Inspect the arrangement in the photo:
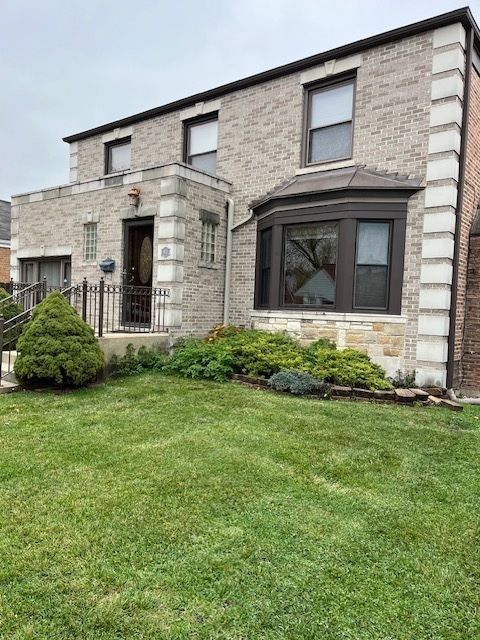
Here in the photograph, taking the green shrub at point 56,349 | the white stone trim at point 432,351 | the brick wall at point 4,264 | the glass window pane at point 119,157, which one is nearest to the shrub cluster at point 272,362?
the white stone trim at point 432,351

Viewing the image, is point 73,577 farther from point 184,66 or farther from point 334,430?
point 184,66

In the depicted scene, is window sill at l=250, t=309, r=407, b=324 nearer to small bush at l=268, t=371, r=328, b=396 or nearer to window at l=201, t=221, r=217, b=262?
small bush at l=268, t=371, r=328, b=396

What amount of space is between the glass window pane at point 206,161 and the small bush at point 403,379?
20.2 ft

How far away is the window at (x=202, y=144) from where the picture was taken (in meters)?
10.4

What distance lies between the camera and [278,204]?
8688mm

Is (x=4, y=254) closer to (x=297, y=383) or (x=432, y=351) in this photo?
(x=297, y=383)

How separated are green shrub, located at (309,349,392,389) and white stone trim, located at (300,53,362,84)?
538 cm

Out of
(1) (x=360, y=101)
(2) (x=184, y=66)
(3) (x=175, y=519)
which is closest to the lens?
(3) (x=175, y=519)

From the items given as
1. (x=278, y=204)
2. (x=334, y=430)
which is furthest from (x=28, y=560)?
(x=278, y=204)

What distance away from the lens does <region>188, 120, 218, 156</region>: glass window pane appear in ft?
34.1

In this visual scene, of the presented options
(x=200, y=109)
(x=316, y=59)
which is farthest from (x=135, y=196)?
(x=316, y=59)

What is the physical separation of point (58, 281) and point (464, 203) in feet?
30.5

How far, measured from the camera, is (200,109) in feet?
33.9

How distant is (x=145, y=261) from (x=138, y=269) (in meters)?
0.27
